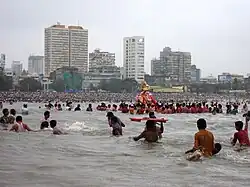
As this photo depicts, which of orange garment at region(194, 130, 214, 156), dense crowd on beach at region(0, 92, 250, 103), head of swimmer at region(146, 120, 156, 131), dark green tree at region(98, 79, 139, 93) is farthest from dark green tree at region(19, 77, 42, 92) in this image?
orange garment at region(194, 130, 214, 156)

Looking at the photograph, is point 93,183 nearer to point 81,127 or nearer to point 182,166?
point 182,166

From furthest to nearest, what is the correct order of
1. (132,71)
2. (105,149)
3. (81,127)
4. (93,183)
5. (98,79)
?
(132,71) < (98,79) < (81,127) < (105,149) < (93,183)

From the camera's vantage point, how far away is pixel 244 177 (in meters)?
9.20

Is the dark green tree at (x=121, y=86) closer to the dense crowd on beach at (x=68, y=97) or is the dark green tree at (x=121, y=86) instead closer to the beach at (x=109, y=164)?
the dense crowd on beach at (x=68, y=97)

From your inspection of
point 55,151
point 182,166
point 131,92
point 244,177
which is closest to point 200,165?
point 182,166

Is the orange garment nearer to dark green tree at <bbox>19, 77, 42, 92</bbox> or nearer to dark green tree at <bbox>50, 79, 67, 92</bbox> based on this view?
dark green tree at <bbox>19, 77, 42, 92</bbox>

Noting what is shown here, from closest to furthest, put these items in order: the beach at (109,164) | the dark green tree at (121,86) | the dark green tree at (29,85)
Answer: the beach at (109,164), the dark green tree at (29,85), the dark green tree at (121,86)

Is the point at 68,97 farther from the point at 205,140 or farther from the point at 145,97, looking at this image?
the point at 205,140

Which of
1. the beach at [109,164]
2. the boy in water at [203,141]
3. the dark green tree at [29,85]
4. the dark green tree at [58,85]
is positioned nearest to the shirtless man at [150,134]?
the beach at [109,164]

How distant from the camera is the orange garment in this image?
10.7 m

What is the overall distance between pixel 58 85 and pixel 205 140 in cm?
14147

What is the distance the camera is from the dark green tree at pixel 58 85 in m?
149

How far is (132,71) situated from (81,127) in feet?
581

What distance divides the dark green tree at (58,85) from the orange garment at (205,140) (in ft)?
455
